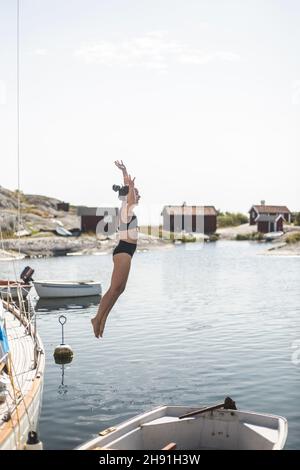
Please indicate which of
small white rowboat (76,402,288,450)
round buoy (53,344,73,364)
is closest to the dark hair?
small white rowboat (76,402,288,450)

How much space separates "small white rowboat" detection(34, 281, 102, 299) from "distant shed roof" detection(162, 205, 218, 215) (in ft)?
369

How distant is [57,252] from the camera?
403 ft

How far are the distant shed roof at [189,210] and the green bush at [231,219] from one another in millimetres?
15302

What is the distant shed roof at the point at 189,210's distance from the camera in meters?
170

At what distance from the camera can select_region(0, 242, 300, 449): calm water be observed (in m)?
22.9

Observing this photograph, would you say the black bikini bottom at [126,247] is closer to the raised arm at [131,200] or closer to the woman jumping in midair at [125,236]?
the woman jumping in midair at [125,236]

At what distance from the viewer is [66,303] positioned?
55.5 m

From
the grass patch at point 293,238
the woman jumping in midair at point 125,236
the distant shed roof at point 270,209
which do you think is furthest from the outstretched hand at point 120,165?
the distant shed roof at point 270,209

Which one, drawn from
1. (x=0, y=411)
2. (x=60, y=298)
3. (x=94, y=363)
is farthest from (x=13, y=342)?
(x=60, y=298)

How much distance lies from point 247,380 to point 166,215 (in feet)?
473

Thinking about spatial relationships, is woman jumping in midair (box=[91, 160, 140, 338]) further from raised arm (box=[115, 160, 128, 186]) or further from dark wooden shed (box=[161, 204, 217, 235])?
dark wooden shed (box=[161, 204, 217, 235])

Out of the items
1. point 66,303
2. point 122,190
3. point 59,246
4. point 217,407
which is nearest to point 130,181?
point 122,190

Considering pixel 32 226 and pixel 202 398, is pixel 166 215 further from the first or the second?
pixel 202 398

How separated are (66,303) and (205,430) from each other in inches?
1599
